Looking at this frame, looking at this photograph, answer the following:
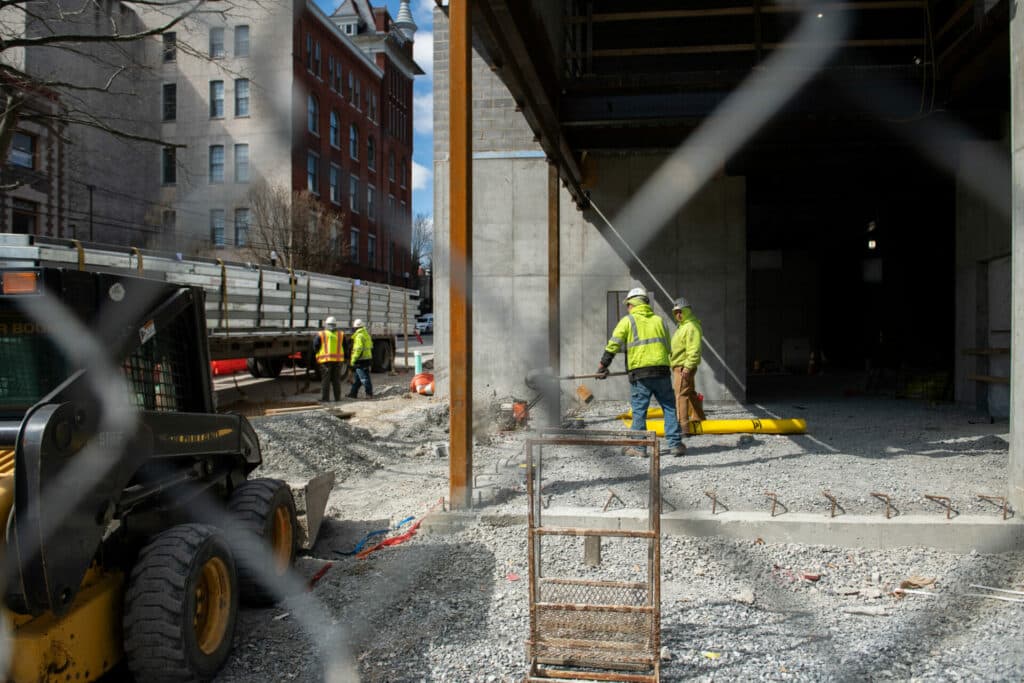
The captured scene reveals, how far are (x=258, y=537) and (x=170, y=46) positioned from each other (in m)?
11.1

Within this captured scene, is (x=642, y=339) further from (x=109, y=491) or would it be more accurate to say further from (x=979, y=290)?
(x=979, y=290)

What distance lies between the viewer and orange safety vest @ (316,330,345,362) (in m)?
14.5

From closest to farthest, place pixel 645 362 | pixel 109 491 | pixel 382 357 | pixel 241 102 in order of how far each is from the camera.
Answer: pixel 109 491 → pixel 645 362 → pixel 241 102 → pixel 382 357

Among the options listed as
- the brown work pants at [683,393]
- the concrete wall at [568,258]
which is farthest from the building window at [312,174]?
the brown work pants at [683,393]

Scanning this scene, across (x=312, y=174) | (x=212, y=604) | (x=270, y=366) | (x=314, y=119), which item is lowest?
(x=212, y=604)

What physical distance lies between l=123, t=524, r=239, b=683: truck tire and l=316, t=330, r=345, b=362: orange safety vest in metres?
11.0

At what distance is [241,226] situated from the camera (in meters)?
15.6

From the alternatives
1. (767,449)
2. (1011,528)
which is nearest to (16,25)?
(767,449)

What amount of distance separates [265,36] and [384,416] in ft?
19.8

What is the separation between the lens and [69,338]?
10.5 ft

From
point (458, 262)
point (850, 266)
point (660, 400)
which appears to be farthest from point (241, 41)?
point (850, 266)

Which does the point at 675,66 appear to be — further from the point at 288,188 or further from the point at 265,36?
the point at 288,188

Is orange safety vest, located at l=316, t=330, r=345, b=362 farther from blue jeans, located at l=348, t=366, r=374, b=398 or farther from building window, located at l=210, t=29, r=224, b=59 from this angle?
building window, located at l=210, t=29, r=224, b=59

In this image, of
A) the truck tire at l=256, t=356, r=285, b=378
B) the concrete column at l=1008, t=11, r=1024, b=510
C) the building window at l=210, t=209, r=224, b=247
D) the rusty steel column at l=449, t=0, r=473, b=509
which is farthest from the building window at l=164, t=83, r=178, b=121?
the concrete column at l=1008, t=11, r=1024, b=510
